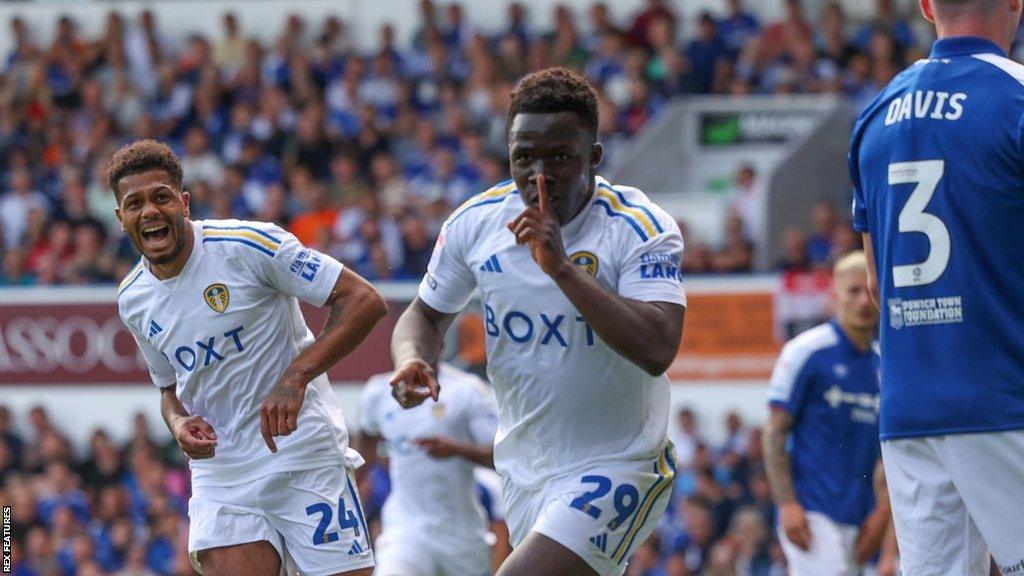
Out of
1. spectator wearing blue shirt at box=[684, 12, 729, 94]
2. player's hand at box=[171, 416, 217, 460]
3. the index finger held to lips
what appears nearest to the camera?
the index finger held to lips

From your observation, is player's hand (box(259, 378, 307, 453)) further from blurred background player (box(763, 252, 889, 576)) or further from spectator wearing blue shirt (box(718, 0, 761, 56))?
spectator wearing blue shirt (box(718, 0, 761, 56))

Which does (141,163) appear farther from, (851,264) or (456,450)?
(851,264)

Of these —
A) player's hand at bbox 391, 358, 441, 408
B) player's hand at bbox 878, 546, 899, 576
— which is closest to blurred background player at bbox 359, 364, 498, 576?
player's hand at bbox 878, 546, 899, 576

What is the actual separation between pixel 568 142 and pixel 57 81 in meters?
17.9

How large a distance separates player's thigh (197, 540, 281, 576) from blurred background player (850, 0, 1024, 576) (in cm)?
255

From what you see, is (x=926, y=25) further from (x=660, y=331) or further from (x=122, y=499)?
(x=660, y=331)

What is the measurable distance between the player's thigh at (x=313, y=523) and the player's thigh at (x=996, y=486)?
2.62 meters

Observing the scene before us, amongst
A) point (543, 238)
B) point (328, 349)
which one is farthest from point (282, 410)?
point (543, 238)

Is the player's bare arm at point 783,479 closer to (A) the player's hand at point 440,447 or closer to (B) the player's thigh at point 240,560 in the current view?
(A) the player's hand at point 440,447

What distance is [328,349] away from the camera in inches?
245

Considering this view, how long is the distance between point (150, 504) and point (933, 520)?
13.5 meters

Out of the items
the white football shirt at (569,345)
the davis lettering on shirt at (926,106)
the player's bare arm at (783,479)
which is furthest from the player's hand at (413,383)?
the player's bare arm at (783,479)

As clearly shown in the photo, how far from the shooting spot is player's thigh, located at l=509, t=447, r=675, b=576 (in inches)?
222

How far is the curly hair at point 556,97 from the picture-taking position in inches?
222
